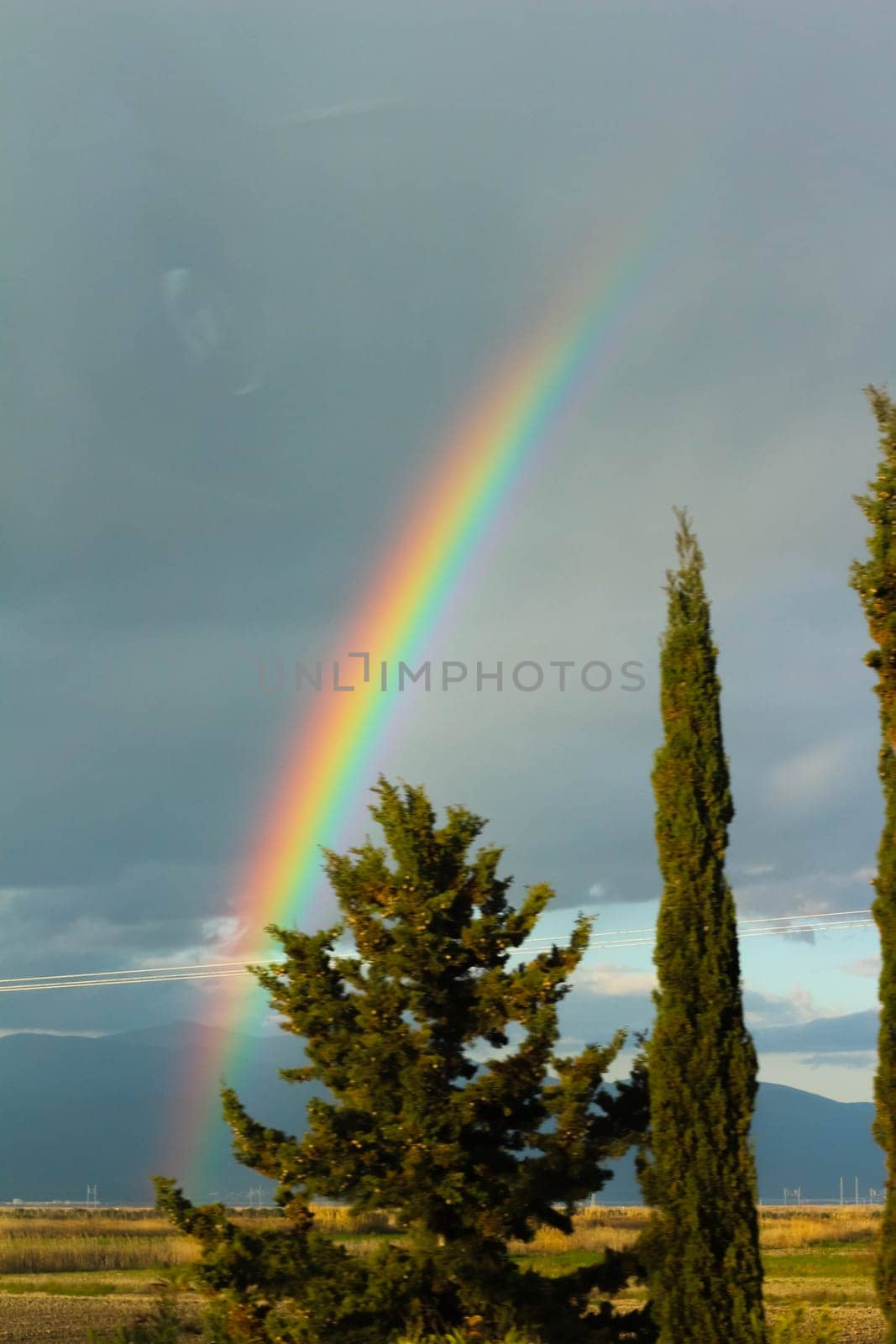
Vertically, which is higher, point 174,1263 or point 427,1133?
point 427,1133

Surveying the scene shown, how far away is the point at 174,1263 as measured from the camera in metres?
34.8

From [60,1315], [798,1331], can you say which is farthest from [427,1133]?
[60,1315]

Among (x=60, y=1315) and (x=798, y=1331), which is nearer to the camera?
(x=798, y=1331)

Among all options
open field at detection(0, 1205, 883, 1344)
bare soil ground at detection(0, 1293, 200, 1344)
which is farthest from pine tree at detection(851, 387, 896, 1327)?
bare soil ground at detection(0, 1293, 200, 1344)

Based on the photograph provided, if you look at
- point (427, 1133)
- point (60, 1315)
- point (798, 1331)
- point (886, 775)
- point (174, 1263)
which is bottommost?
point (174, 1263)

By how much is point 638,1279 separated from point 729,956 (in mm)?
3445

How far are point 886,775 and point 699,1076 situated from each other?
323 cm

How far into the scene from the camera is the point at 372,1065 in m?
13.0

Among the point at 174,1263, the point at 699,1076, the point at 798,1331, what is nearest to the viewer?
the point at 699,1076

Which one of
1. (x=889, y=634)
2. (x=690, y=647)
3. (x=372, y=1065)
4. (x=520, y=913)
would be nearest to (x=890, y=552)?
(x=889, y=634)

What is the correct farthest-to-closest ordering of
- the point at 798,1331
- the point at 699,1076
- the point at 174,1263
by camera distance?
the point at 174,1263, the point at 798,1331, the point at 699,1076

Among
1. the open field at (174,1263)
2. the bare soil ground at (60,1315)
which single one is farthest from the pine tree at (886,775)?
the bare soil ground at (60,1315)

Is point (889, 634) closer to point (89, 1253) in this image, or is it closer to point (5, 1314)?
point (5, 1314)

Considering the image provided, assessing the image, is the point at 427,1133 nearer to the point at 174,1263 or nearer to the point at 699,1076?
the point at 699,1076
